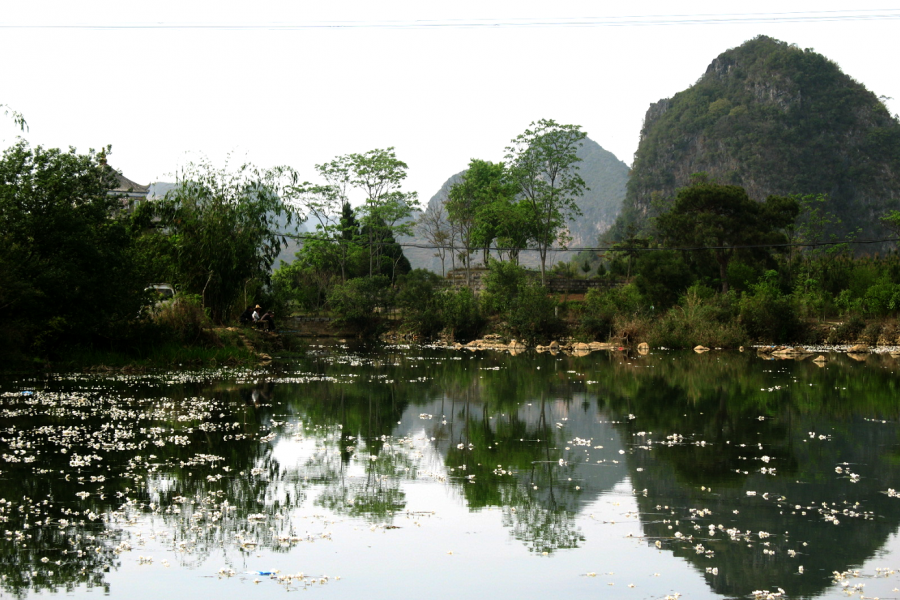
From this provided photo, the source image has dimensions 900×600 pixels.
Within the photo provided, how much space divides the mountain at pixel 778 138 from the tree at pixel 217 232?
310ft

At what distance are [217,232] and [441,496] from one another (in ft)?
62.9

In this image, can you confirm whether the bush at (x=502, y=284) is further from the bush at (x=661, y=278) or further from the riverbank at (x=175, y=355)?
the riverbank at (x=175, y=355)

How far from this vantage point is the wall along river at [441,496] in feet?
18.6

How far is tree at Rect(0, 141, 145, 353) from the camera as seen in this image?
17344 mm

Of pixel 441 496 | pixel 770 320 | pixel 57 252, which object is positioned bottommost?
pixel 441 496

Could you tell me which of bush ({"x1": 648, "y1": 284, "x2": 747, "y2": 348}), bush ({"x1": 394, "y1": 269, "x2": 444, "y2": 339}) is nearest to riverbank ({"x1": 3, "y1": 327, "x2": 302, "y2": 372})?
bush ({"x1": 394, "y1": 269, "x2": 444, "y2": 339})

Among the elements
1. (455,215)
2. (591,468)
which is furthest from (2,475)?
(455,215)

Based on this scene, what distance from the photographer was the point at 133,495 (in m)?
7.57

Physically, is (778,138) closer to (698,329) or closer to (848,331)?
(848,331)

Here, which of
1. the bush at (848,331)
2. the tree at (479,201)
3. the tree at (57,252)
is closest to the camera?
the tree at (57,252)

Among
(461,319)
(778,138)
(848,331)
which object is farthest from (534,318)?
(778,138)

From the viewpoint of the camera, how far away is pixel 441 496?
8.09 m

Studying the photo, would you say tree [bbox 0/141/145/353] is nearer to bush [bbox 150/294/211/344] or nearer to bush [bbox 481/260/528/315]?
bush [bbox 150/294/211/344]

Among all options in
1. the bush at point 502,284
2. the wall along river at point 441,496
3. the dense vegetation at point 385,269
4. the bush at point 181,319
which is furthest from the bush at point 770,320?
the bush at point 181,319
